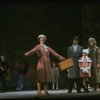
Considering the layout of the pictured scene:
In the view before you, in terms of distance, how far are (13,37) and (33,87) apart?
72.4 inches

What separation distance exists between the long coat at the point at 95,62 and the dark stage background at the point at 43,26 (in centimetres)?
486

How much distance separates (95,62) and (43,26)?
18.3 ft

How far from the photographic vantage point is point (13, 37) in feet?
60.8

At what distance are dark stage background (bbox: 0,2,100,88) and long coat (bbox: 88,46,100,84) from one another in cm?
486

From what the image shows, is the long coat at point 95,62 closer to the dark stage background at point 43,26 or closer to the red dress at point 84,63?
the red dress at point 84,63

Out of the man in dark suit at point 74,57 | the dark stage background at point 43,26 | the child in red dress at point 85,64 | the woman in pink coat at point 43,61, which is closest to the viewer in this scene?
the woman in pink coat at point 43,61

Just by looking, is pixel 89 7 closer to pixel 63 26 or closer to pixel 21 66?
pixel 63 26

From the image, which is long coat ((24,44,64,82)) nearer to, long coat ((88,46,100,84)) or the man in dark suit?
the man in dark suit

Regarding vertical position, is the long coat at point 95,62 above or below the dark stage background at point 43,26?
below

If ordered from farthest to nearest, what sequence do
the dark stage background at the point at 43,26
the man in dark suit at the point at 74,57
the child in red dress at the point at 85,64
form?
the dark stage background at the point at 43,26 → the child in red dress at the point at 85,64 → the man in dark suit at the point at 74,57

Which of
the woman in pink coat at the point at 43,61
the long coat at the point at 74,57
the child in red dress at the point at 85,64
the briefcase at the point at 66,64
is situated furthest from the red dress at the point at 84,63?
the woman in pink coat at the point at 43,61

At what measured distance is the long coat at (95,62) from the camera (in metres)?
13.3

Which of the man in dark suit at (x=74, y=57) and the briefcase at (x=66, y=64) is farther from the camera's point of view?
the man in dark suit at (x=74, y=57)

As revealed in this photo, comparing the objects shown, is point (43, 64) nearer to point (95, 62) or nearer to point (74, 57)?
point (74, 57)
